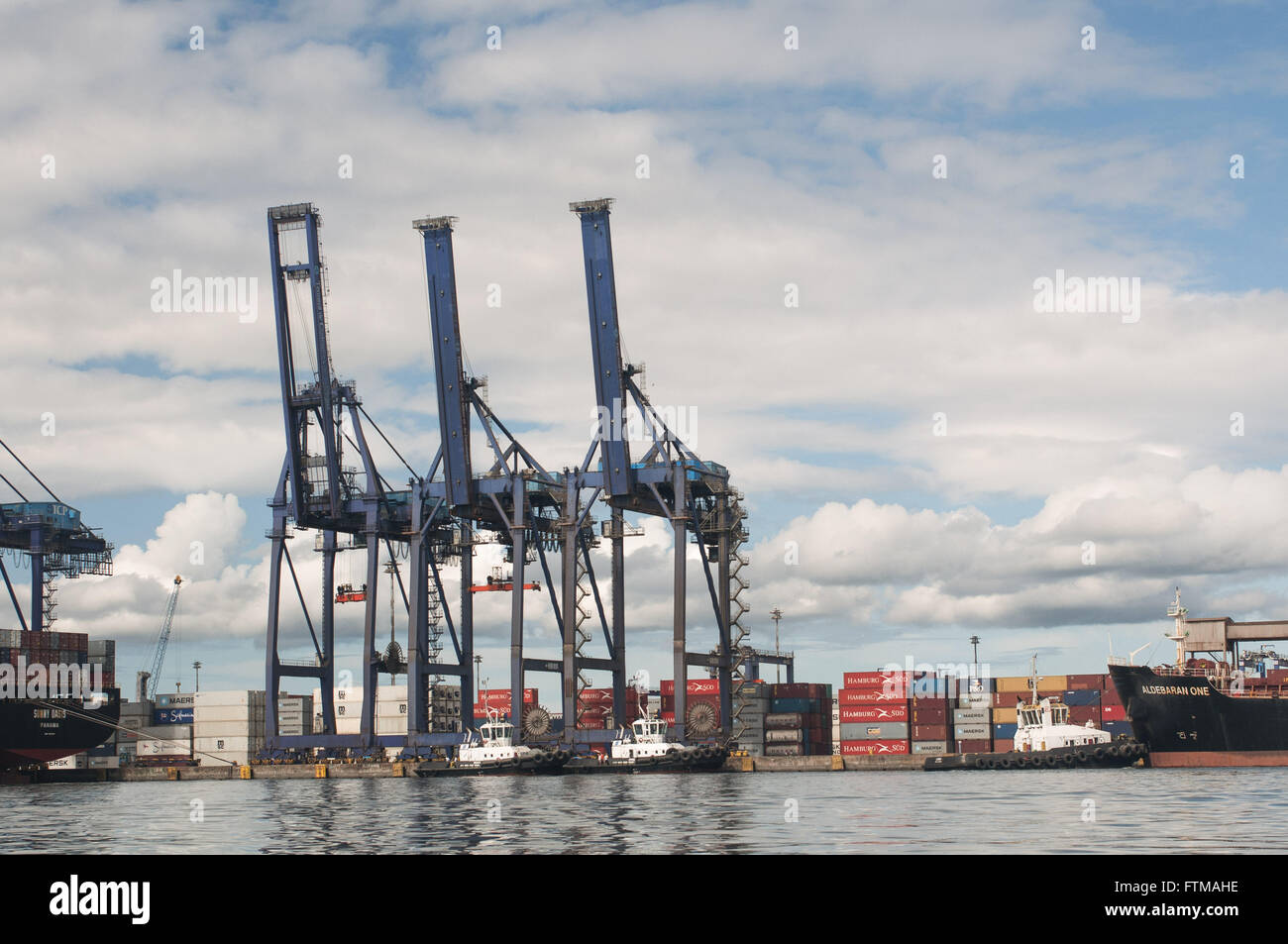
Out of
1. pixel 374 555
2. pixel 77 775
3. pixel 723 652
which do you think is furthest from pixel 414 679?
pixel 77 775

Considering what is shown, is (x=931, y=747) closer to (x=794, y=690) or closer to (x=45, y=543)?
(x=794, y=690)

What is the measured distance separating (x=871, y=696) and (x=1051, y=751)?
1165 inches

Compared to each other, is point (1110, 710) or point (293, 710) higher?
point (293, 710)

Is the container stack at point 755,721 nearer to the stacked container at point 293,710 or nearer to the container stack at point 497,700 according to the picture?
the container stack at point 497,700

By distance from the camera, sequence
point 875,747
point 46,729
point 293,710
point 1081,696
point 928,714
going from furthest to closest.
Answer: point 293,710
point 875,747
point 928,714
point 1081,696
point 46,729

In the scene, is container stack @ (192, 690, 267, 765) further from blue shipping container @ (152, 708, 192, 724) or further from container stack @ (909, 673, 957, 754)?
container stack @ (909, 673, 957, 754)

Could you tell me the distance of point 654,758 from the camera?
78.9 metres

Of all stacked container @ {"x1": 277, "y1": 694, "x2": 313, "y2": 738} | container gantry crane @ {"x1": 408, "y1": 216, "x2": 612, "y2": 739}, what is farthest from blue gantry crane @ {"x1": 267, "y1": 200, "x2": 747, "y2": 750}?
stacked container @ {"x1": 277, "y1": 694, "x2": 313, "y2": 738}

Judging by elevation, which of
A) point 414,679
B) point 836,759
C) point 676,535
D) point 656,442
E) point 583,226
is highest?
point 583,226

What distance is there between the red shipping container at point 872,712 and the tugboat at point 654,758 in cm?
2294

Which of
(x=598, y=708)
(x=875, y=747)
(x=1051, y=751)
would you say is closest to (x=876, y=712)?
(x=875, y=747)
